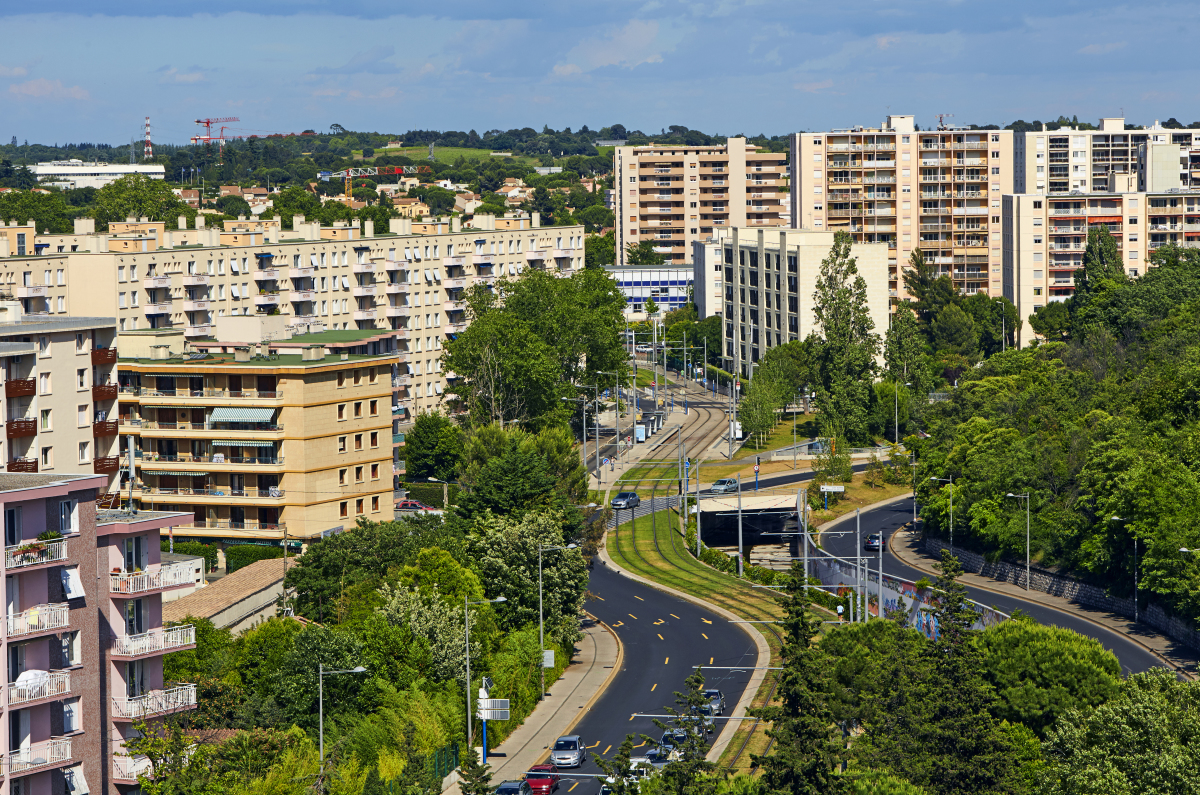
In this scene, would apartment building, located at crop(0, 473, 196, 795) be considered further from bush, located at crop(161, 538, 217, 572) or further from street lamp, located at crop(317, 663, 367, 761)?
bush, located at crop(161, 538, 217, 572)

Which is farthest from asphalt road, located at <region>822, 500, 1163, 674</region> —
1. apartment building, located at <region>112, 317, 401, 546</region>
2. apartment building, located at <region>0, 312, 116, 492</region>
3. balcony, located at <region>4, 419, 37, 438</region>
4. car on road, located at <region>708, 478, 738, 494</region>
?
balcony, located at <region>4, 419, 37, 438</region>

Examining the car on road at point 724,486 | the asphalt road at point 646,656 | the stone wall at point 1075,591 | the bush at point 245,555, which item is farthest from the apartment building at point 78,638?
the car on road at point 724,486

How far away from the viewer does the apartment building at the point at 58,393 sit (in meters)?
83.2

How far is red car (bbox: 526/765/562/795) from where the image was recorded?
67.2 metres

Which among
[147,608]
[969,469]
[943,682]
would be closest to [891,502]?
[969,469]

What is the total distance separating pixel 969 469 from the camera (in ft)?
398

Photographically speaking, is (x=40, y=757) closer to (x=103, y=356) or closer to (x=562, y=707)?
(x=562, y=707)

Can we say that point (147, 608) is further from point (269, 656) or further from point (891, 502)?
point (891, 502)

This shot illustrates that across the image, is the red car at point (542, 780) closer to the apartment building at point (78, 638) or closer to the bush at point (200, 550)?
the apartment building at point (78, 638)

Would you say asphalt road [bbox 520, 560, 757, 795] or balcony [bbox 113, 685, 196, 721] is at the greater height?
balcony [bbox 113, 685, 196, 721]

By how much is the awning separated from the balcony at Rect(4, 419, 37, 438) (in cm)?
1795

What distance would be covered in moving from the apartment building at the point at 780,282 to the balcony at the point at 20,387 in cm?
10859

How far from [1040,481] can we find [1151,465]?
16.1 m

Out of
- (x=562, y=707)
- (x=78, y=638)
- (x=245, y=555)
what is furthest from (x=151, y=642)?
(x=245, y=555)
